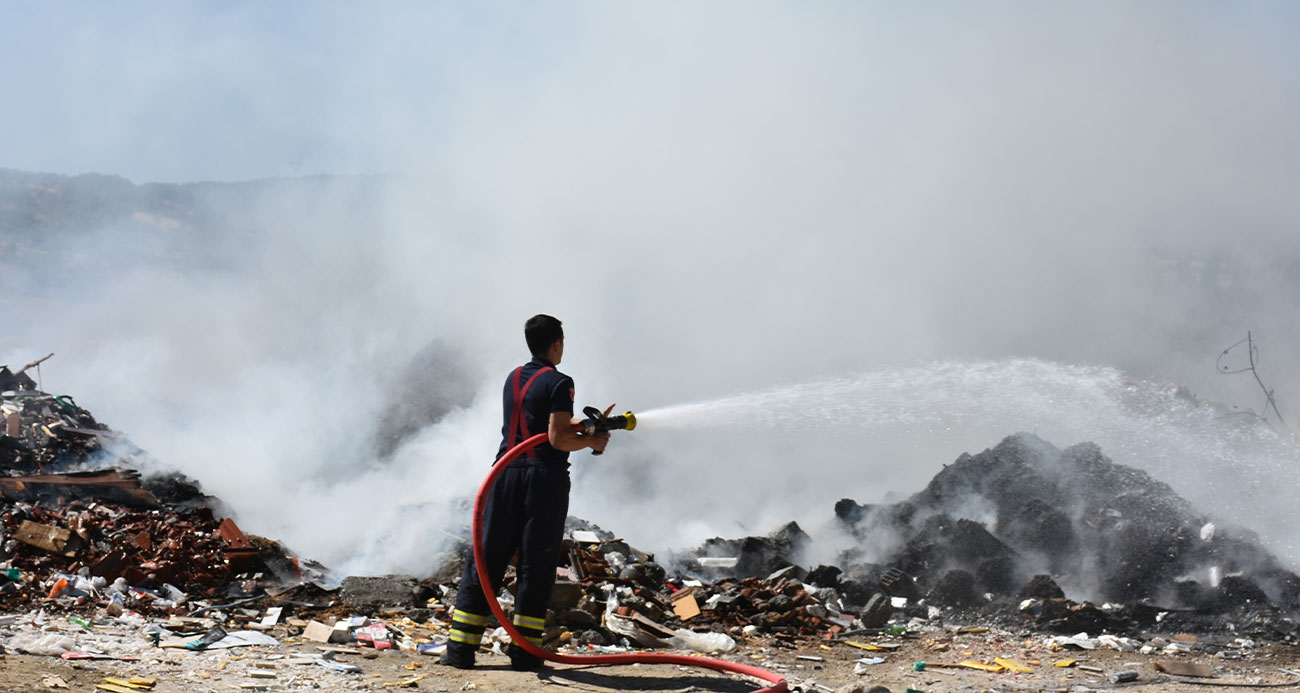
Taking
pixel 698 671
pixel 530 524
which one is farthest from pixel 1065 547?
pixel 530 524

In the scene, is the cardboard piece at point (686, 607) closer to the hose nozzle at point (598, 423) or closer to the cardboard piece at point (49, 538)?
the hose nozzle at point (598, 423)

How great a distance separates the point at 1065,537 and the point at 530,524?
6.89 m

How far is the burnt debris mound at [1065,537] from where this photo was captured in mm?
8469

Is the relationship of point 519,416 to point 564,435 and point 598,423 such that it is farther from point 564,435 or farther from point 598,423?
point 598,423

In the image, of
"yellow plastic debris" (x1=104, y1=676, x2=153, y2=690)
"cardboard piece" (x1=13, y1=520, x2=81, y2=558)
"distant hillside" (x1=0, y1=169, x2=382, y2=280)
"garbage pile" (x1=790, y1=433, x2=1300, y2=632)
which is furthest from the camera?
"distant hillside" (x1=0, y1=169, x2=382, y2=280)

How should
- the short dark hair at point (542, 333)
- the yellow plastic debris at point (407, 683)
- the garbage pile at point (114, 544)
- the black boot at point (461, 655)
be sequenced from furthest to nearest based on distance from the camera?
the garbage pile at point (114, 544) < the short dark hair at point (542, 333) < the black boot at point (461, 655) < the yellow plastic debris at point (407, 683)

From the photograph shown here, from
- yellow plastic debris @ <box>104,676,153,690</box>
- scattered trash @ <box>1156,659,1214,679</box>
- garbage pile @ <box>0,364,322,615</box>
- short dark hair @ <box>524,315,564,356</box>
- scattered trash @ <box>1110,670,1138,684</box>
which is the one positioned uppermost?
short dark hair @ <box>524,315,564,356</box>

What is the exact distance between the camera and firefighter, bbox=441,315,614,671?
4922mm

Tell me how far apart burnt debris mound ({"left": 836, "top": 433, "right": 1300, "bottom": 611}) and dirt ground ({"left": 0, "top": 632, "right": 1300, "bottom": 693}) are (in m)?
1.34

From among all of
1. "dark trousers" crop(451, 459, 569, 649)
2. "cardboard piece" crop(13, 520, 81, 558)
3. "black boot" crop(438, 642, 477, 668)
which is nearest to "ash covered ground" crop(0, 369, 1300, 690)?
"cardboard piece" crop(13, 520, 81, 558)

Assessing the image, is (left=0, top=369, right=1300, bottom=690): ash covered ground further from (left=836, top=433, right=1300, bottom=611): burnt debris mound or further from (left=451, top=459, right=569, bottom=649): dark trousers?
(left=451, top=459, right=569, bottom=649): dark trousers

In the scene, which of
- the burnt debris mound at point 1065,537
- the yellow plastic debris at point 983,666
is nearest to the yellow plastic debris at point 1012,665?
the yellow plastic debris at point 983,666

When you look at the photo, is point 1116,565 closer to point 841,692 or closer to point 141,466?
point 841,692

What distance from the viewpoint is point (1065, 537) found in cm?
960
